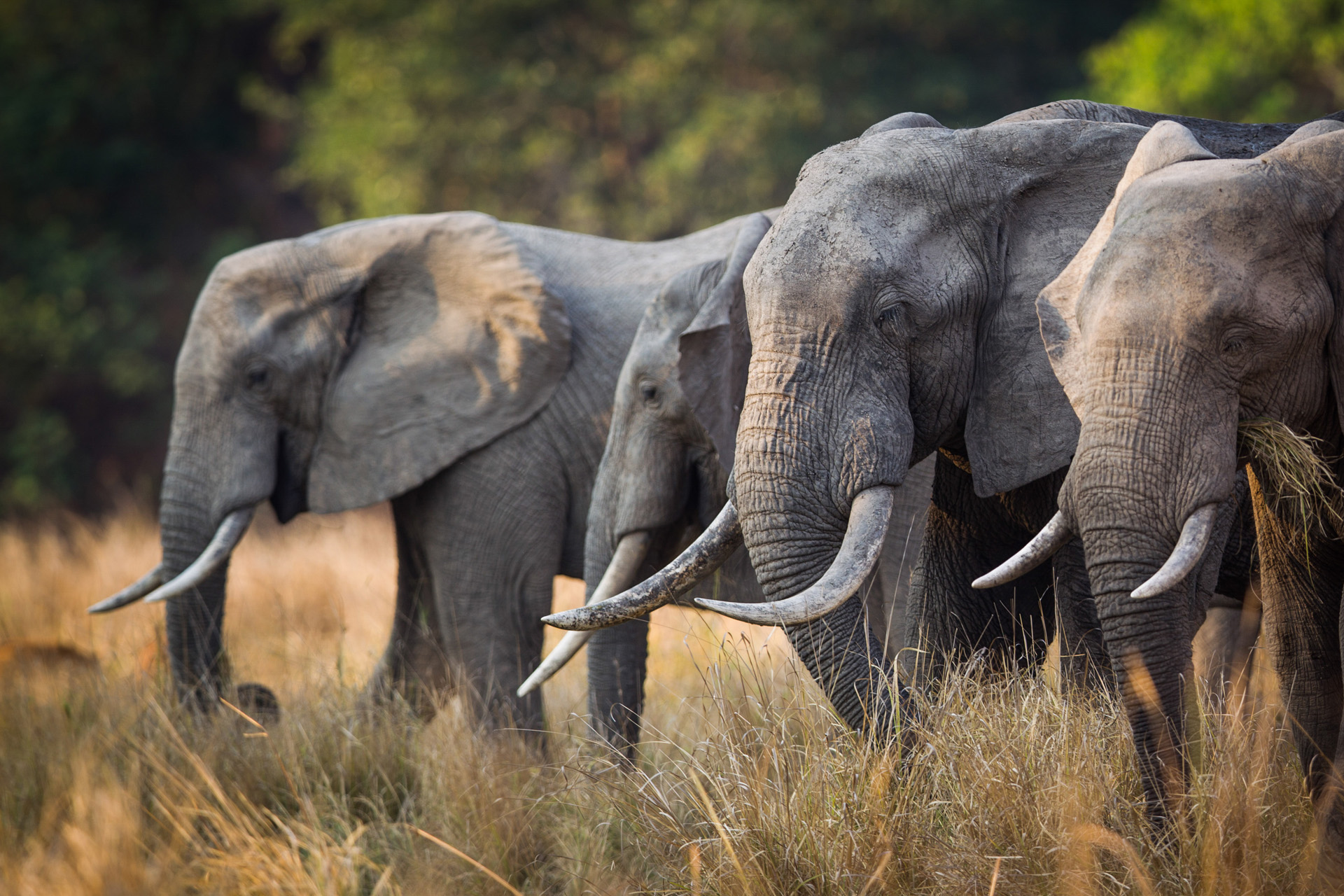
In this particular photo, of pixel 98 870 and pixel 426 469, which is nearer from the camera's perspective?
pixel 98 870

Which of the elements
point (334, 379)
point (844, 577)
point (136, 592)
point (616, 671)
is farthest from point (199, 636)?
point (844, 577)

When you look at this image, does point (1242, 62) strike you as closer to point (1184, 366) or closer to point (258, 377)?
point (258, 377)

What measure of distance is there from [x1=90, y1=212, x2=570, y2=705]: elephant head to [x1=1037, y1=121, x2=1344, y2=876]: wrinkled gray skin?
3.05 meters

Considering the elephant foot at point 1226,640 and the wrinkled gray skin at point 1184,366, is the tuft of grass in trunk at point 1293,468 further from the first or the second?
the elephant foot at point 1226,640

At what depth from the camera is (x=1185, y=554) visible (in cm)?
258

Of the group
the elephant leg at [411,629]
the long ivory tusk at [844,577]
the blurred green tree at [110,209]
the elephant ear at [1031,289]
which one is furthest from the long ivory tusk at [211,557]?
the blurred green tree at [110,209]

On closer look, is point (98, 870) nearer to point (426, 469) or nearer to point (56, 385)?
point (426, 469)

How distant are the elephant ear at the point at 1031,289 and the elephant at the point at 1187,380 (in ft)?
1.60

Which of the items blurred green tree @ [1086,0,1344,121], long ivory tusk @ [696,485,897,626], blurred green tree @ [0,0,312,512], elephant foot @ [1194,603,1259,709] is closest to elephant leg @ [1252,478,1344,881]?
long ivory tusk @ [696,485,897,626]

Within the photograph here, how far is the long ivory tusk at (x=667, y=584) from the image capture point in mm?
3270

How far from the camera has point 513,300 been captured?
5.52m

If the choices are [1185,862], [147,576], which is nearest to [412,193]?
[147,576]

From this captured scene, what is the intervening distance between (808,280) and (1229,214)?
96 cm

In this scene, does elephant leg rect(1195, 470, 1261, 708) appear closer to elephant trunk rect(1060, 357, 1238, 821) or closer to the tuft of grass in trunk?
the tuft of grass in trunk
